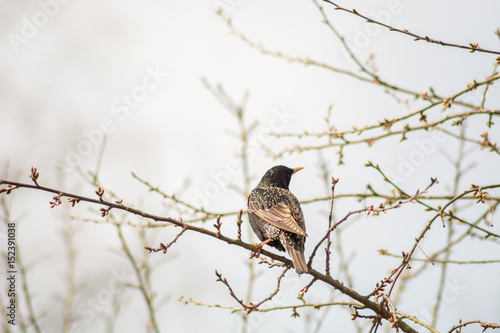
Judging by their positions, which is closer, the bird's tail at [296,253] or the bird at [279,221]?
the bird's tail at [296,253]

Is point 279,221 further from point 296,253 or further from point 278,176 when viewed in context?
point 278,176

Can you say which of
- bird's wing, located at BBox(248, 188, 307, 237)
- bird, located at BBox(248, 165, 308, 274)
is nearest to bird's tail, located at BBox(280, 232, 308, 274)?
bird, located at BBox(248, 165, 308, 274)

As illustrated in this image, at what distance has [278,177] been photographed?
7625 mm

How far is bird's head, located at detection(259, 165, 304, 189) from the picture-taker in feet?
24.9

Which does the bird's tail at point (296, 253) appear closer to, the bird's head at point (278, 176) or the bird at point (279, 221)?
the bird at point (279, 221)

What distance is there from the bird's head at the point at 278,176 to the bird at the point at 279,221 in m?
0.17

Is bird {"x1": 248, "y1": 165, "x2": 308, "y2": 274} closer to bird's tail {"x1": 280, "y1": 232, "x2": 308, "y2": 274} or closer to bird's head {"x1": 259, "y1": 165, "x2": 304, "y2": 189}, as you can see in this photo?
bird's tail {"x1": 280, "y1": 232, "x2": 308, "y2": 274}

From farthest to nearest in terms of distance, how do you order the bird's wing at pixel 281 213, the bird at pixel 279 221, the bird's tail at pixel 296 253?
1. the bird's wing at pixel 281 213
2. the bird at pixel 279 221
3. the bird's tail at pixel 296 253

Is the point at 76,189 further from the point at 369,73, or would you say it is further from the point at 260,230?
the point at 369,73

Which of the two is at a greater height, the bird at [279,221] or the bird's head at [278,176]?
the bird's head at [278,176]

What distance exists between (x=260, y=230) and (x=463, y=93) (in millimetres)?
2724

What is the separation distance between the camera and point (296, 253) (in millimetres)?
5102

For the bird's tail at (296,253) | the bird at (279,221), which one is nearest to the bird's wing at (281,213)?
the bird at (279,221)

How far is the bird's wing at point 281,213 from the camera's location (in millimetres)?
5614
